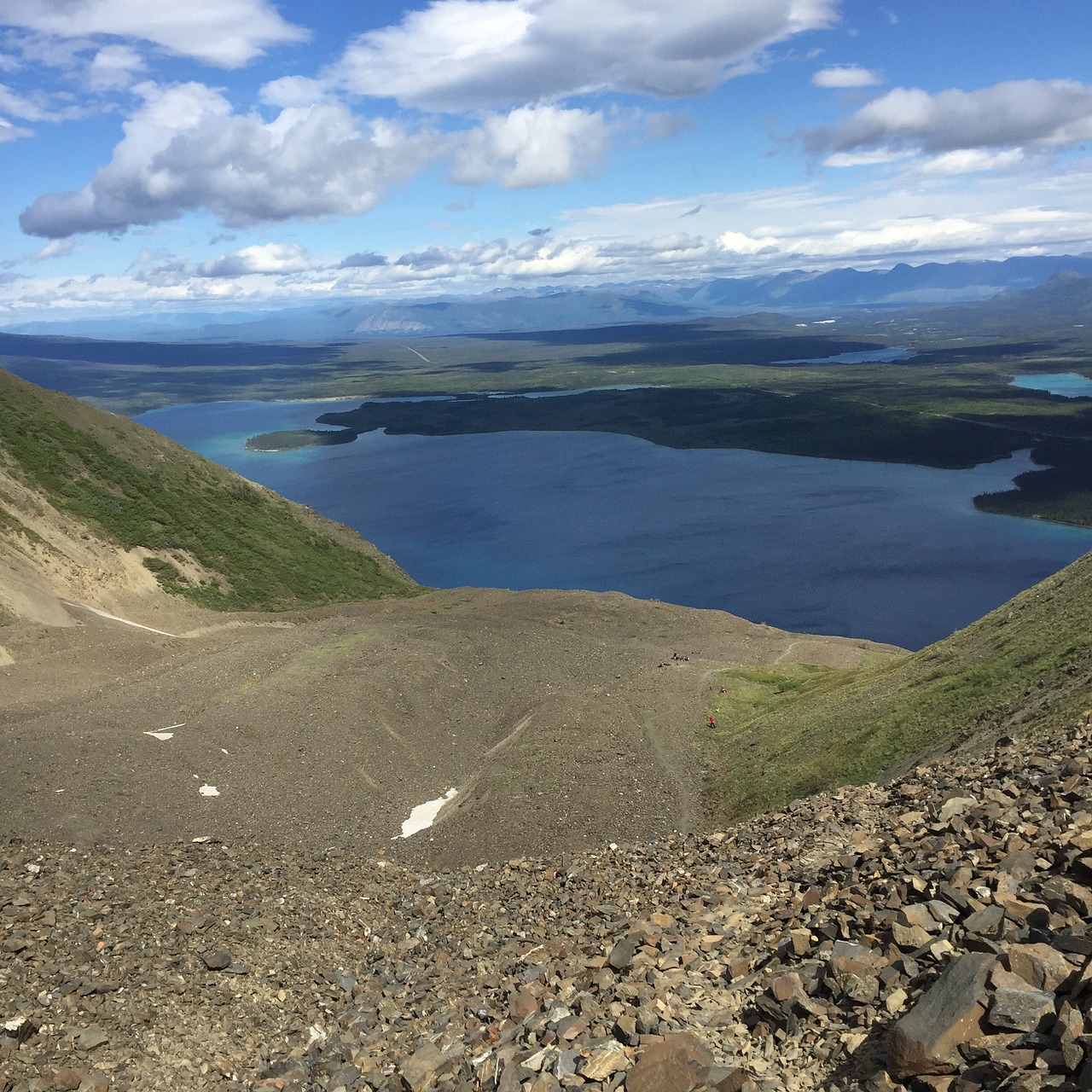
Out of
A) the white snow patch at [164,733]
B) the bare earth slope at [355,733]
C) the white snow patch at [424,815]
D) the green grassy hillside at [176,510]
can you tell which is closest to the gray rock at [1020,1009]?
the bare earth slope at [355,733]

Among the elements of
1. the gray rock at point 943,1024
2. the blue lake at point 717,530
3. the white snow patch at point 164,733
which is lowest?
the blue lake at point 717,530

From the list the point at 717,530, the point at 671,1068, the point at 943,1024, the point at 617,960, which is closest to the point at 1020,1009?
the point at 943,1024

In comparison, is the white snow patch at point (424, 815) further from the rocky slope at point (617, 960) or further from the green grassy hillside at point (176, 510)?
the green grassy hillside at point (176, 510)

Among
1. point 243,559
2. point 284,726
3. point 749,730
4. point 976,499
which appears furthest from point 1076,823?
point 976,499

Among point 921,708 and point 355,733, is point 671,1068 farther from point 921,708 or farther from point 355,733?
point 355,733

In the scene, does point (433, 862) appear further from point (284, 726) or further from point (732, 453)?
point (732, 453)
